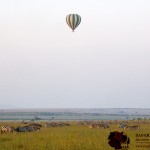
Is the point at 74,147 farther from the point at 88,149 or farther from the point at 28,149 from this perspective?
the point at 28,149

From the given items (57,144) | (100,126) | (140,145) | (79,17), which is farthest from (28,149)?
(79,17)

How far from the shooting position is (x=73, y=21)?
176ft

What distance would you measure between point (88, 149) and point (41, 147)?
2.55m

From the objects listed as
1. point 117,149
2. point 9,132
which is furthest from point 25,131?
point 117,149

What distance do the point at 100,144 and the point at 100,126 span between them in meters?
18.6

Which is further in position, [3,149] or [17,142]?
[17,142]

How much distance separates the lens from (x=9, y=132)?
112 feet

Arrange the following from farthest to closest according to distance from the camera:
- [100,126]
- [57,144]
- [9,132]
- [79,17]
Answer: [79,17] → [100,126] → [9,132] → [57,144]

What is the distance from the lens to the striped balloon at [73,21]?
5342 cm

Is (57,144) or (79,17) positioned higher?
(79,17)

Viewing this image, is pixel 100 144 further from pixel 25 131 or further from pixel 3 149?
pixel 25 131

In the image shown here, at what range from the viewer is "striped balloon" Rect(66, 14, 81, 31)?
175 ft

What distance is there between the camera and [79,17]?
54.0m

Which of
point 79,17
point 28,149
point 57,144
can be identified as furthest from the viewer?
point 79,17
